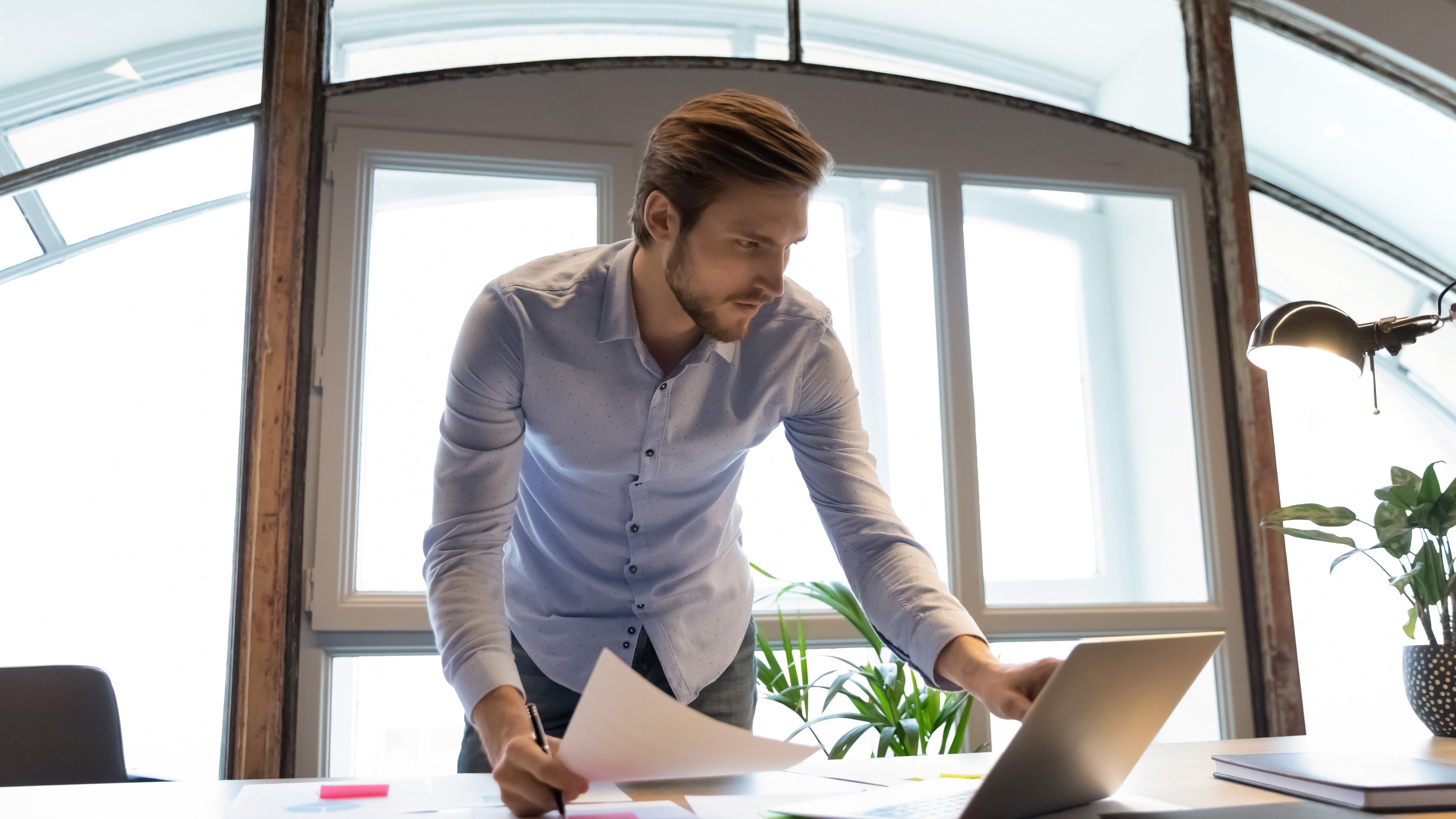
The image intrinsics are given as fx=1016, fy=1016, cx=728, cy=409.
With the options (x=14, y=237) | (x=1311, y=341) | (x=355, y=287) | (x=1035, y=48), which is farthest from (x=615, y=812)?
(x=1035, y=48)

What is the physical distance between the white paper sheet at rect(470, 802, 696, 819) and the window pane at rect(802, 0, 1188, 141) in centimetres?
239

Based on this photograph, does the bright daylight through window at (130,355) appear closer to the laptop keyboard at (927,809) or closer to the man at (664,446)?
the man at (664,446)

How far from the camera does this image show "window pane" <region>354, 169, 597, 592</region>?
2.40 meters

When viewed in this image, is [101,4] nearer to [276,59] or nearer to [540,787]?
[276,59]

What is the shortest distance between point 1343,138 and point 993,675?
2990mm

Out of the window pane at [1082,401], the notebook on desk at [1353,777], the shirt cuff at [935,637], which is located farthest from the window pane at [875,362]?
the notebook on desk at [1353,777]

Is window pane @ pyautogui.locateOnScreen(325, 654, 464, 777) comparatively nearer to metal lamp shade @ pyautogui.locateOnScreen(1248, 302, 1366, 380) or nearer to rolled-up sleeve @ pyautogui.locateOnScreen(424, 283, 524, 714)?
rolled-up sleeve @ pyautogui.locateOnScreen(424, 283, 524, 714)

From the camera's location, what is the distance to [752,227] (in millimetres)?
1200

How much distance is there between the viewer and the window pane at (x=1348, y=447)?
2.95 m

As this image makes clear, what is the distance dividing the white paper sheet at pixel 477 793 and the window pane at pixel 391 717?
4.58 feet

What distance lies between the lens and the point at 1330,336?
1.33 meters

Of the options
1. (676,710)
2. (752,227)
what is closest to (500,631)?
(676,710)

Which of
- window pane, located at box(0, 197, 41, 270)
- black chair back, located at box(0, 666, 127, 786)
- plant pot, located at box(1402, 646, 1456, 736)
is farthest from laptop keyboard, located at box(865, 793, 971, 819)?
window pane, located at box(0, 197, 41, 270)

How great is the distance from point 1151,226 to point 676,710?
2.72 metres
